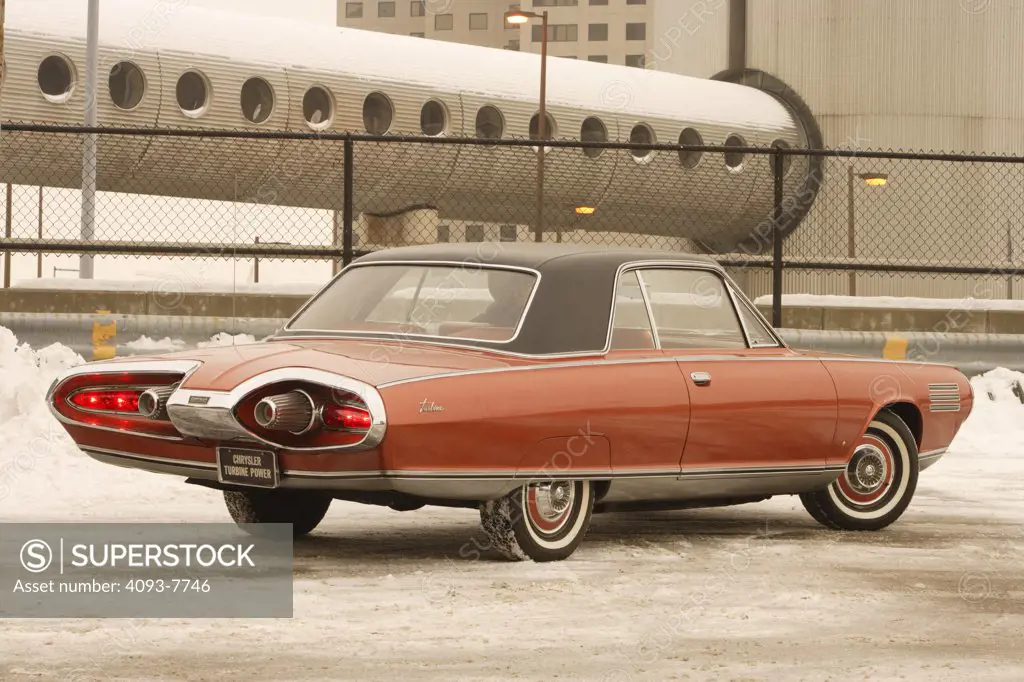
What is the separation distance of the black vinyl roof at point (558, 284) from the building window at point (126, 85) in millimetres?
16759

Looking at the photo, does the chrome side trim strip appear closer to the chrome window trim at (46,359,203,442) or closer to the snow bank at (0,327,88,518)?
the chrome window trim at (46,359,203,442)

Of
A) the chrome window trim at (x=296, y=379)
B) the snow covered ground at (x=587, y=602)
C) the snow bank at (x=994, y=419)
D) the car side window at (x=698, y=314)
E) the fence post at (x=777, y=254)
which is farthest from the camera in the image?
the fence post at (x=777, y=254)

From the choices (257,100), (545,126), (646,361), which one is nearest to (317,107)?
(257,100)

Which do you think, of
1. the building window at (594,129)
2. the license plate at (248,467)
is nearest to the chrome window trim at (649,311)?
the license plate at (248,467)

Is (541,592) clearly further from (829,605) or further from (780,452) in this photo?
(780,452)

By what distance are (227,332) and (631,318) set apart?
5867mm

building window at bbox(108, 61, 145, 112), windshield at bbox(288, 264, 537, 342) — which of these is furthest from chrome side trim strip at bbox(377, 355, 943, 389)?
building window at bbox(108, 61, 145, 112)

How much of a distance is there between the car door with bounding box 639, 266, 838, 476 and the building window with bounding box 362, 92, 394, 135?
19438 mm

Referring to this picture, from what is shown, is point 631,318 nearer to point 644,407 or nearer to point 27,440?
point 644,407

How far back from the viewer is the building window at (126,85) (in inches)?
926

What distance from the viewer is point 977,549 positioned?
7.71m

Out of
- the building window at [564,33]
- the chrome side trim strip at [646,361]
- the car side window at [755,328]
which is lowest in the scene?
the chrome side trim strip at [646,361]

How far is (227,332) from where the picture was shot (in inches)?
501

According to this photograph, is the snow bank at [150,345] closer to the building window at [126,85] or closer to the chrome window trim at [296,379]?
the chrome window trim at [296,379]
